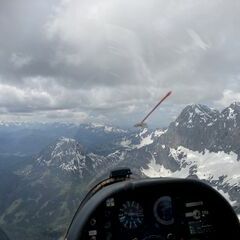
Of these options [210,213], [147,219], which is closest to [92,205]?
[147,219]

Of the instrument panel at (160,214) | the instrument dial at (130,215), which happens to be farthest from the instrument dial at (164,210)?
the instrument dial at (130,215)

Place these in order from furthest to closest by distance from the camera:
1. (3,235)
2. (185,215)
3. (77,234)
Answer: (3,235)
(185,215)
(77,234)

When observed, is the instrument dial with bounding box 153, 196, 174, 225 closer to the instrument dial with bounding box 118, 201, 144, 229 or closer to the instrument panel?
the instrument panel

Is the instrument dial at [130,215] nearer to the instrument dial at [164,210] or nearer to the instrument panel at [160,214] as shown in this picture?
the instrument panel at [160,214]

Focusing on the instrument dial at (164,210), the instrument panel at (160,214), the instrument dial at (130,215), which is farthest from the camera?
→ the instrument dial at (164,210)

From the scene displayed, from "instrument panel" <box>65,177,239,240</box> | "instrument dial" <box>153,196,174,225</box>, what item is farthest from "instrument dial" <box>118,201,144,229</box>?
"instrument dial" <box>153,196,174,225</box>

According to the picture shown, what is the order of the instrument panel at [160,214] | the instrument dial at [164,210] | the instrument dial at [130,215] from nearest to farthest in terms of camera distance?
the instrument panel at [160,214] < the instrument dial at [130,215] < the instrument dial at [164,210]

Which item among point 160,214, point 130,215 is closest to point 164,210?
point 160,214

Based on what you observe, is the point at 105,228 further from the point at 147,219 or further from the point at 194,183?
the point at 194,183
